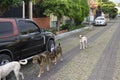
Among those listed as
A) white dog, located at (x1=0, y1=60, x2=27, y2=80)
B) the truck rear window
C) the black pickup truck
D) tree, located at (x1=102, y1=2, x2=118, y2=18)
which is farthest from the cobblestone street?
tree, located at (x1=102, y1=2, x2=118, y2=18)

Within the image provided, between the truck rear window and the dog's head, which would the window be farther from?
the dog's head

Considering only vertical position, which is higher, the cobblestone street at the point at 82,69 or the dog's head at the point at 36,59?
the dog's head at the point at 36,59

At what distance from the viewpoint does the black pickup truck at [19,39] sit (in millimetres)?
8539

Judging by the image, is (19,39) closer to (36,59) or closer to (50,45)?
(36,59)

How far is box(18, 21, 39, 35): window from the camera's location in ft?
31.5

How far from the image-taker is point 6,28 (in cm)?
877

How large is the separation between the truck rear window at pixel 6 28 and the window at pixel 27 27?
0.55m

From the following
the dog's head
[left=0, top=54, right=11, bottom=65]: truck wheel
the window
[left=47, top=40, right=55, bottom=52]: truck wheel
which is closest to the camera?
[left=0, top=54, right=11, bottom=65]: truck wheel

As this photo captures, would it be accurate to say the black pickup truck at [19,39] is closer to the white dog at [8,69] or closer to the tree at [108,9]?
the white dog at [8,69]

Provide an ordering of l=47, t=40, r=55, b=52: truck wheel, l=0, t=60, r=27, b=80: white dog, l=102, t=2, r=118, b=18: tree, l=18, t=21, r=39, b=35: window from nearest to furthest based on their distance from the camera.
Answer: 1. l=0, t=60, r=27, b=80: white dog
2. l=18, t=21, r=39, b=35: window
3. l=47, t=40, r=55, b=52: truck wheel
4. l=102, t=2, r=118, b=18: tree

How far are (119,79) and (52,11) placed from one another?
47.6 feet

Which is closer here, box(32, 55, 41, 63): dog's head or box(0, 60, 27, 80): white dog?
box(0, 60, 27, 80): white dog

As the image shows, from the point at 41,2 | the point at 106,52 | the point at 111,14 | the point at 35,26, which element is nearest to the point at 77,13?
the point at 41,2

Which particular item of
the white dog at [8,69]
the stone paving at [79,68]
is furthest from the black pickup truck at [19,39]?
the stone paving at [79,68]
